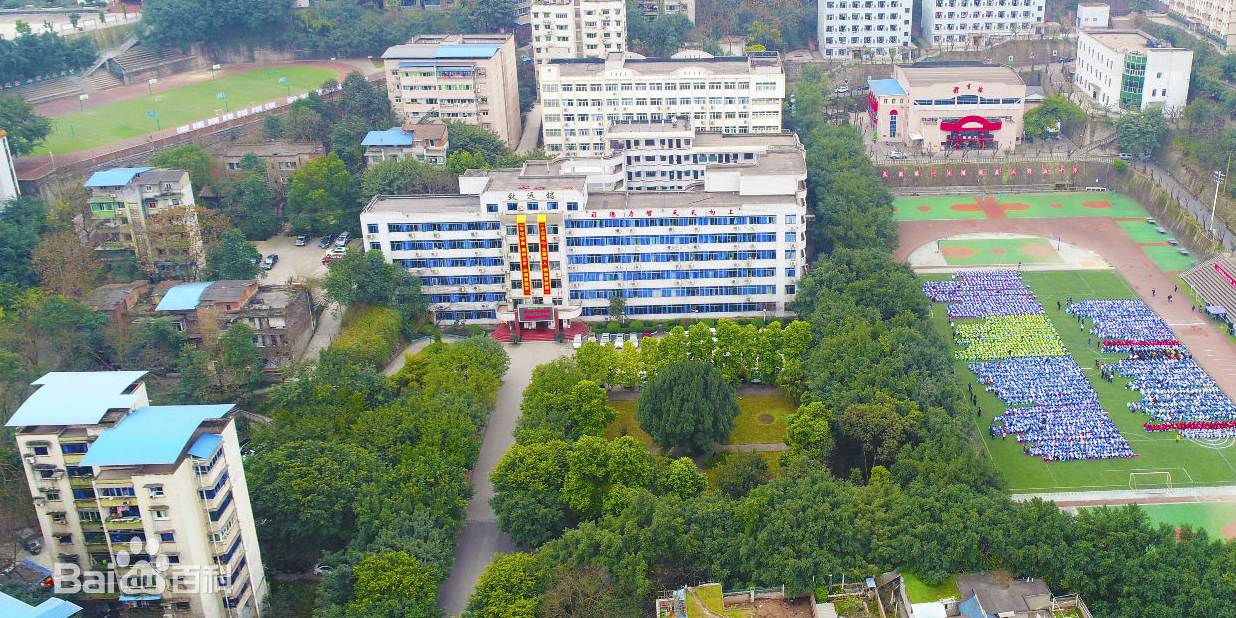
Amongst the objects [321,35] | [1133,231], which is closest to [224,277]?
[321,35]

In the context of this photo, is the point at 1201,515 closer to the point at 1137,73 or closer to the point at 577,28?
the point at 1137,73

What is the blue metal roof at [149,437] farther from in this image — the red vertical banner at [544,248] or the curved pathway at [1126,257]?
the curved pathway at [1126,257]

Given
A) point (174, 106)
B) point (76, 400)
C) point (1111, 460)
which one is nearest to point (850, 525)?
point (1111, 460)

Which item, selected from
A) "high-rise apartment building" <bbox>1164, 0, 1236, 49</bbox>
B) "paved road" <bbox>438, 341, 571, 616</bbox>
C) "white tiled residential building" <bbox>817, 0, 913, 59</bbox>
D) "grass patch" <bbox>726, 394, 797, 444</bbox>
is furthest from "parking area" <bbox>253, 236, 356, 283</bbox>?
"high-rise apartment building" <bbox>1164, 0, 1236, 49</bbox>

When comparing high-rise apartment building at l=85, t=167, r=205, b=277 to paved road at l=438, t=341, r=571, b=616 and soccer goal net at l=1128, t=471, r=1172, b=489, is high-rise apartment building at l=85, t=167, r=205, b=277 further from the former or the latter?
soccer goal net at l=1128, t=471, r=1172, b=489

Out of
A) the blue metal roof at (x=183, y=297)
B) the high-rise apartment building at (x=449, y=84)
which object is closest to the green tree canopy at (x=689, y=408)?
the blue metal roof at (x=183, y=297)
